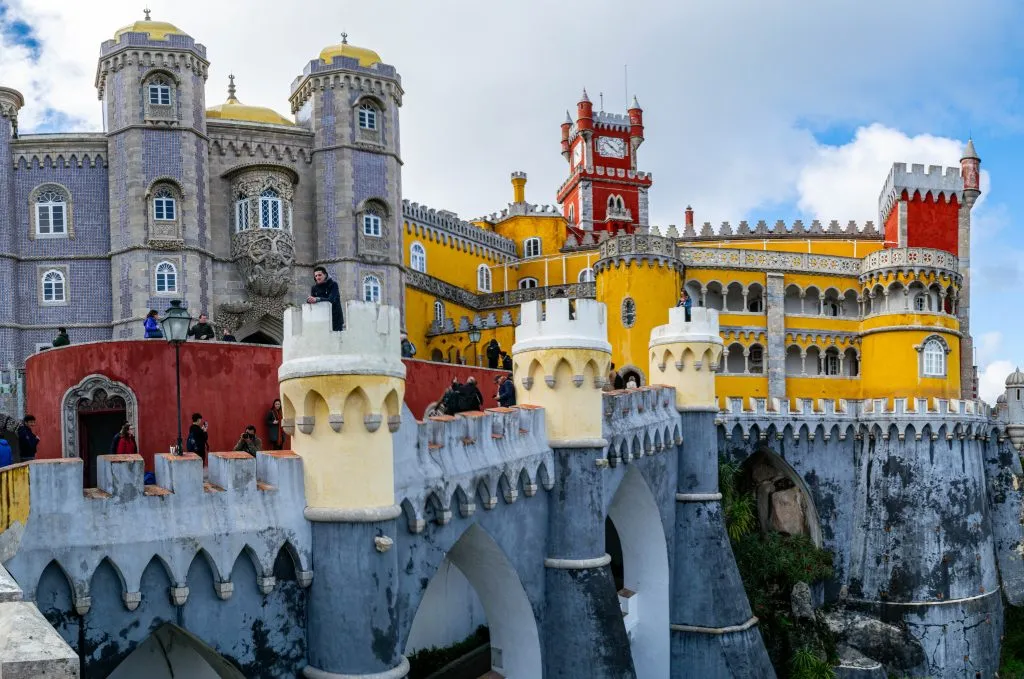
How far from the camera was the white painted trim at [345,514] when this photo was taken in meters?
11.4

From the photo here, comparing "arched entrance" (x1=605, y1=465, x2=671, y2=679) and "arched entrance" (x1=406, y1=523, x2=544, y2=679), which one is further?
"arched entrance" (x1=605, y1=465, x2=671, y2=679)

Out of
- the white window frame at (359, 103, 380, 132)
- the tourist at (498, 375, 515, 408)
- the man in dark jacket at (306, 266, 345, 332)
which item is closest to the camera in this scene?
the man in dark jacket at (306, 266, 345, 332)

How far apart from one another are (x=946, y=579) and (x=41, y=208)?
37236 millimetres

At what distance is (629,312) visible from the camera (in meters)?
40.2

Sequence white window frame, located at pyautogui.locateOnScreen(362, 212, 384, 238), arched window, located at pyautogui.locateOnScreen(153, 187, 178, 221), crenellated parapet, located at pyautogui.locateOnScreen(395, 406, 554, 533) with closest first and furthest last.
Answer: crenellated parapet, located at pyautogui.locateOnScreen(395, 406, 554, 533) < arched window, located at pyautogui.locateOnScreen(153, 187, 178, 221) < white window frame, located at pyautogui.locateOnScreen(362, 212, 384, 238)

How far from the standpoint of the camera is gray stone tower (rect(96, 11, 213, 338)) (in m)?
33.5

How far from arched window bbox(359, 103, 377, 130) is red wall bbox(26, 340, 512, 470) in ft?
65.3

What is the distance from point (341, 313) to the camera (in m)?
11.7

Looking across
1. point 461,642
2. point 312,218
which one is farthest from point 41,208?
point 461,642

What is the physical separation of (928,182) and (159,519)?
145 ft

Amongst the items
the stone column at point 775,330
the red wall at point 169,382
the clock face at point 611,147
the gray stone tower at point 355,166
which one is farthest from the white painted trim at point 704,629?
the clock face at point 611,147

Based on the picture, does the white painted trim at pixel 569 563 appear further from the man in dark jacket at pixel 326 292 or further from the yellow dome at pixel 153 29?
the yellow dome at pixel 153 29

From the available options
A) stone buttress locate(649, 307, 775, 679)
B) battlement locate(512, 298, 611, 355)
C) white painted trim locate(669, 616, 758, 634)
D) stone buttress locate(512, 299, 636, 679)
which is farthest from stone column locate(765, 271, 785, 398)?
battlement locate(512, 298, 611, 355)

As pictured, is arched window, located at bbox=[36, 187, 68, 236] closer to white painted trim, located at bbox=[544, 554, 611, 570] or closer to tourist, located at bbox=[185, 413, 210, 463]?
tourist, located at bbox=[185, 413, 210, 463]
